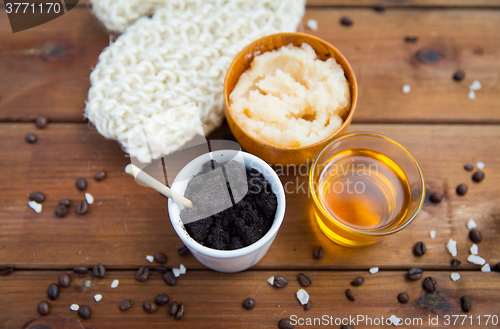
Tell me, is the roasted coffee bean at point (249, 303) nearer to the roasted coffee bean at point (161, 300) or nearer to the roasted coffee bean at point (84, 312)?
the roasted coffee bean at point (161, 300)

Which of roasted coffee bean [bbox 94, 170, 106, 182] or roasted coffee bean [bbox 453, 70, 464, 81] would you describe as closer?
roasted coffee bean [bbox 94, 170, 106, 182]

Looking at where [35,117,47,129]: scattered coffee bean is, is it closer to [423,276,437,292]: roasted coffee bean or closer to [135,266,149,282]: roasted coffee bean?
[135,266,149,282]: roasted coffee bean

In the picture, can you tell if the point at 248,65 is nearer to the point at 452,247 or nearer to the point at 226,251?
the point at 226,251

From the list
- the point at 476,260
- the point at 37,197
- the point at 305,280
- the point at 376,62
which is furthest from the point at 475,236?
the point at 37,197

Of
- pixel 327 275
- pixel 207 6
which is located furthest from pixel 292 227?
pixel 207 6

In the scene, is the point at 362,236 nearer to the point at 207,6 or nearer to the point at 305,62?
the point at 305,62

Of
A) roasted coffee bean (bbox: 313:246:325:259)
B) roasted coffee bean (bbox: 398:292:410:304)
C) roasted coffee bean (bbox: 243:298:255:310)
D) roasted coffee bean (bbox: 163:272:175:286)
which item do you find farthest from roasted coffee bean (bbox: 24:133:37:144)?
roasted coffee bean (bbox: 398:292:410:304)
